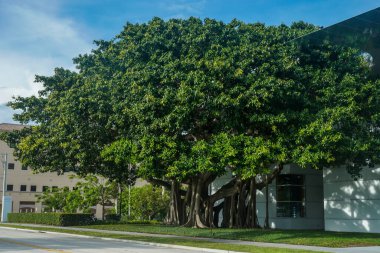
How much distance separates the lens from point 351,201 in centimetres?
3155

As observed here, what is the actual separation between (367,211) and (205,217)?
982 cm

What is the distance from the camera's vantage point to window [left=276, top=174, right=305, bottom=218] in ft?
123

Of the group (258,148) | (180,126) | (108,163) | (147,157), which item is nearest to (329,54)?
(258,148)

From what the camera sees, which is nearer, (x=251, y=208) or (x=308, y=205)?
(x=251, y=208)

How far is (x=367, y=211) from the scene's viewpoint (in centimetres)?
3038

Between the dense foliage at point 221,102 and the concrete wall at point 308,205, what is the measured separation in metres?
11.4

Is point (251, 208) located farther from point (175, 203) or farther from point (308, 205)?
point (308, 205)

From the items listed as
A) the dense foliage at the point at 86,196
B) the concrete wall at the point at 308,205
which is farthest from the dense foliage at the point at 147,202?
the concrete wall at the point at 308,205

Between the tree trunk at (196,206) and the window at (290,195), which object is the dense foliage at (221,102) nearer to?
the tree trunk at (196,206)

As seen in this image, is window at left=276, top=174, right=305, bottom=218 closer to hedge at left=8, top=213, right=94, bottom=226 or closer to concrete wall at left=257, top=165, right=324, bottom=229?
concrete wall at left=257, top=165, right=324, bottom=229

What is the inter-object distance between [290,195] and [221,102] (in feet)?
60.8

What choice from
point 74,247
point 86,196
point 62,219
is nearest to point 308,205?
point 62,219

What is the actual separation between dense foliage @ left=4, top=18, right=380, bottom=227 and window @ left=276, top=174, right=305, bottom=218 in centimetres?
1166

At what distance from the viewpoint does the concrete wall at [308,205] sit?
37.1 metres
